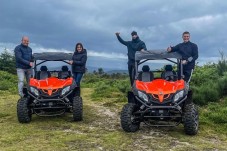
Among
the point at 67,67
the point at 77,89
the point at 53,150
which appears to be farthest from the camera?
the point at 67,67

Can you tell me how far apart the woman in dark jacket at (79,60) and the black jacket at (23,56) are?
1417 mm

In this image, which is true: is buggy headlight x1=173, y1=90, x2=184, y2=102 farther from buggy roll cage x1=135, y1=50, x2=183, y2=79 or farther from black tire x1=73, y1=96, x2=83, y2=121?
black tire x1=73, y1=96, x2=83, y2=121

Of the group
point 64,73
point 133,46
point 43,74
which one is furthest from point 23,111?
point 133,46

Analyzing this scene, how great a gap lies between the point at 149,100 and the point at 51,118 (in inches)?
135

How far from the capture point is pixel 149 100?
373 inches

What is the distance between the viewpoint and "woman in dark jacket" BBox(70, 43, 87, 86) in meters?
13.0

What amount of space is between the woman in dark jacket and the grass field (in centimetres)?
134

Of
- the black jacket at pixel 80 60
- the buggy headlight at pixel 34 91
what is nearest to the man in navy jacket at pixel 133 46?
the black jacket at pixel 80 60

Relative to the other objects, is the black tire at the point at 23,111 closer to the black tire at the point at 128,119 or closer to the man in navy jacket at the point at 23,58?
the man in navy jacket at the point at 23,58

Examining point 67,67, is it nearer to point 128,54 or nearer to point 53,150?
point 128,54

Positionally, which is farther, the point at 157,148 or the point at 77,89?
the point at 77,89

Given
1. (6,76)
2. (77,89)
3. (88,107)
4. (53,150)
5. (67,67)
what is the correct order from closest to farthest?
(53,150), (77,89), (67,67), (88,107), (6,76)

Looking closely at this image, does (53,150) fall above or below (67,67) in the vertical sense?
below

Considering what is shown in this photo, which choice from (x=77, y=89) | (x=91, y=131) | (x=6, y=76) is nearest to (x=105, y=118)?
(x=77, y=89)
